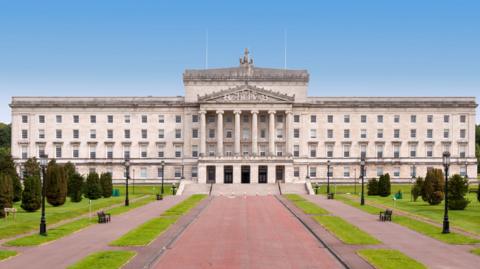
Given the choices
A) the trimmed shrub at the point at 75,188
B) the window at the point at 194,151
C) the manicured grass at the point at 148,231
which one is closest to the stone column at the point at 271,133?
the window at the point at 194,151

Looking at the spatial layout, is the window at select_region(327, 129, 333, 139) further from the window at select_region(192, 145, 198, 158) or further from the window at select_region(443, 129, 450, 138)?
the window at select_region(192, 145, 198, 158)

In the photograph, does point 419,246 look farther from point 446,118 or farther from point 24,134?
point 24,134

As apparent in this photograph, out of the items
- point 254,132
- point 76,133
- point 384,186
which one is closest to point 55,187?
point 384,186

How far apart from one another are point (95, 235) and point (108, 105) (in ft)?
285

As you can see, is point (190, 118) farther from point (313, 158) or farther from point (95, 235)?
point (95, 235)

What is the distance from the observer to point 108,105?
12519cm

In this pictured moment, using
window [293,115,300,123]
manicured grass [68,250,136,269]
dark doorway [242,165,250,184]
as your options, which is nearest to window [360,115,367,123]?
window [293,115,300,123]

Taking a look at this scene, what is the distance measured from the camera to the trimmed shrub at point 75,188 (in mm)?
77438

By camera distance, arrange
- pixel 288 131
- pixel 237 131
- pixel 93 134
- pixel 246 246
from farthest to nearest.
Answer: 1. pixel 93 134
2. pixel 288 131
3. pixel 237 131
4. pixel 246 246

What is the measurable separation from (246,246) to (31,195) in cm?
3241

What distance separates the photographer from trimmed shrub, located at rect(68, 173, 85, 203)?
77438 millimetres

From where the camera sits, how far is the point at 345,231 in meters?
42.1

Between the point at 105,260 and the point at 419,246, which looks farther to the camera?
the point at 419,246

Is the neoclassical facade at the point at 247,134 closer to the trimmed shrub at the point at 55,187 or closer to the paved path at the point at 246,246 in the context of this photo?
the trimmed shrub at the point at 55,187
